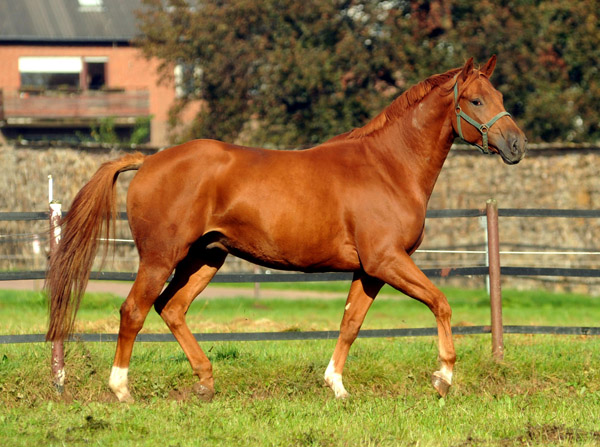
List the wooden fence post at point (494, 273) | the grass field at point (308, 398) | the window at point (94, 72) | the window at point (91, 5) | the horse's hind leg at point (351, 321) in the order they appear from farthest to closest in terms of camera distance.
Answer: the window at point (91, 5), the window at point (94, 72), the wooden fence post at point (494, 273), the horse's hind leg at point (351, 321), the grass field at point (308, 398)

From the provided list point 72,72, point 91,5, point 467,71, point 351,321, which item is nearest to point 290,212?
point 351,321

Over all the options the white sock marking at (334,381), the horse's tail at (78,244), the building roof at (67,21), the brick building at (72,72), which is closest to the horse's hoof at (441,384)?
the white sock marking at (334,381)

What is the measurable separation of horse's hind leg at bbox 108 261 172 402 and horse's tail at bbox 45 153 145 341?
398 mm

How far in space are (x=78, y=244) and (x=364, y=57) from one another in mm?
16065

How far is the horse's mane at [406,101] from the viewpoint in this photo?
22.8ft

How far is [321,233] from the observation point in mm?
6523

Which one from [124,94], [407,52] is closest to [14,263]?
[407,52]

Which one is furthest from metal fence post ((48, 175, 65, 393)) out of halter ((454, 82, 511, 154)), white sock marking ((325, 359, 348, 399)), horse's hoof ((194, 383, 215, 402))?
halter ((454, 82, 511, 154))

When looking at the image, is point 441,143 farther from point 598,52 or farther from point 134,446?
point 598,52

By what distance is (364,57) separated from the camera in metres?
21.9

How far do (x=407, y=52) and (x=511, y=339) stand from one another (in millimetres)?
13318

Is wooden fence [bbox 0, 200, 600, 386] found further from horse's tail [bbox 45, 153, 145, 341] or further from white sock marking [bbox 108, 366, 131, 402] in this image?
white sock marking [bbox 108, 366, 131, 402]

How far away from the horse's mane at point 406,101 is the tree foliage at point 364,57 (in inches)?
573

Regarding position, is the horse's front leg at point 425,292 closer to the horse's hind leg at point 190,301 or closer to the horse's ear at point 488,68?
the horse's hind leg at point 190,301
